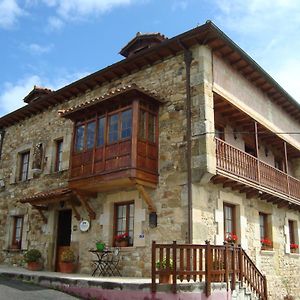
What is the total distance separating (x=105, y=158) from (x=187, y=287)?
457cm

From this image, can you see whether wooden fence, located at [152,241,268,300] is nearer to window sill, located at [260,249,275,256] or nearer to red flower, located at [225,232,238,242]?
red flower, located at [225,232,238,242]

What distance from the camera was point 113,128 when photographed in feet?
37.0

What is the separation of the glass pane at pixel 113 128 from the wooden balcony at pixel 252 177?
9.24ft

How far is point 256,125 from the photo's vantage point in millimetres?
13086

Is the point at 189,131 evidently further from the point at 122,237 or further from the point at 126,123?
the point at 122,237

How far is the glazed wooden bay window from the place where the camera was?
34.3ft

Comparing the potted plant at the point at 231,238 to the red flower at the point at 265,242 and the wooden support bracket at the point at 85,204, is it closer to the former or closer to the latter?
the red flower at the point at 265,242

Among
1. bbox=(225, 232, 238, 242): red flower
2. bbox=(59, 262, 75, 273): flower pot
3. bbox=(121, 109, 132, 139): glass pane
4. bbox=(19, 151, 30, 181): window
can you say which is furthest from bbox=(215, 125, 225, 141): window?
bbox=(19, 151, 30, 181): window

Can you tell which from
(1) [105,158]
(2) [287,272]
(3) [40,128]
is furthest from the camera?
(3) [40,128]

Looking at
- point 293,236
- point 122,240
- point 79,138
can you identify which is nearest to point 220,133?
point 79,138

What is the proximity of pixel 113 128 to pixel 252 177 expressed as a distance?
14.5ft

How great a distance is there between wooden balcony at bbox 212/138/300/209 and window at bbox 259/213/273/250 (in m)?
0.67

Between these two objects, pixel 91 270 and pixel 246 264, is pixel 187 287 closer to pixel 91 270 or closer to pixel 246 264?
pixel 246 264

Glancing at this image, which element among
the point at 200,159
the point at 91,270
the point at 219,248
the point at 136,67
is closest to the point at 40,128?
the point at 136,67
